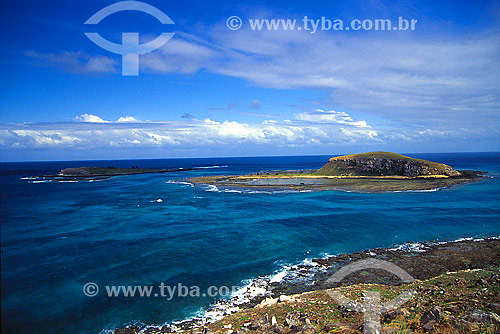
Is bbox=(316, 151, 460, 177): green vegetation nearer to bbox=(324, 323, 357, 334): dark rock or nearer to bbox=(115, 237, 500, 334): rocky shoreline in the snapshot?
bbox=(115, 237, 500, 334): rocky shoreline

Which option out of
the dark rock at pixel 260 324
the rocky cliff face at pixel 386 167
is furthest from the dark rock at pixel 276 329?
the rocky cliff face at pixel 386 167

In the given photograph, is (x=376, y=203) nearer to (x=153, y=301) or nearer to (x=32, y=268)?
(x=153, y=301)

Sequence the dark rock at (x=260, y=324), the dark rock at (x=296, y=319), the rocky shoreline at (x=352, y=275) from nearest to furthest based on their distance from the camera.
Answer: the dark rock at (x=296, y=319), the dark rock at (x=260, y=324), the rocky shoreline at (x=352, y=275)

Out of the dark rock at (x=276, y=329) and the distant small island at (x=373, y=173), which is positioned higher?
the distant small island at (x=373, y=173)
